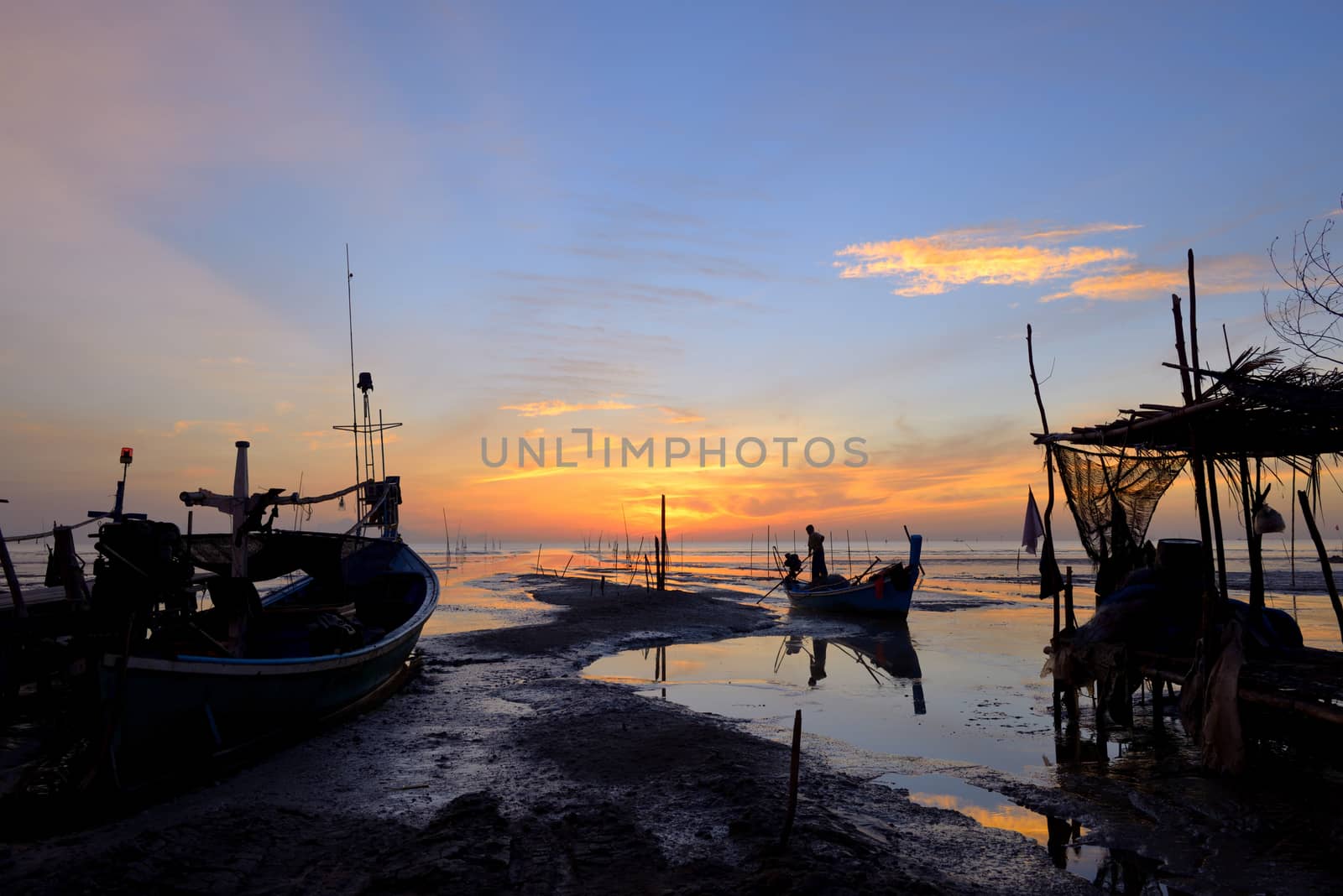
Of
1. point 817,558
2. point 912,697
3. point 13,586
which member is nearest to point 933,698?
point 912,697

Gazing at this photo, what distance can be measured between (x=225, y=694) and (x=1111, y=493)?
12200 millimetres

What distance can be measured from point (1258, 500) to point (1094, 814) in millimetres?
6227

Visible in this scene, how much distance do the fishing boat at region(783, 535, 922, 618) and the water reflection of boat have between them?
49.5 inches

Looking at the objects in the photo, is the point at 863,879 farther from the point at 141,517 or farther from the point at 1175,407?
the point at 141,517

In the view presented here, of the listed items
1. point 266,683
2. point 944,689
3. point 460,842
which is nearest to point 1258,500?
point 944,689

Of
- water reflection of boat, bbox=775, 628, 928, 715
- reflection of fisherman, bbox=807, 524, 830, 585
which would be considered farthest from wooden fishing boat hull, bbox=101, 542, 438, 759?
reflection of fisherman, bbox=807, 524, 830, 585

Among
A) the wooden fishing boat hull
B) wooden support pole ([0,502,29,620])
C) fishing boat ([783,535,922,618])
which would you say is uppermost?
wooden support pole ([0,502,29,620])

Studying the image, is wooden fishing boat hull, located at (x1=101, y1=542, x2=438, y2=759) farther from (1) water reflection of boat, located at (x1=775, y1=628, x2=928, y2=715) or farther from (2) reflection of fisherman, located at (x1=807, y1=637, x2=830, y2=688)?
(1) water reflection of boat, located at (x1=775, y1=628, x2=928, y2=715)

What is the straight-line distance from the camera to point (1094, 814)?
283 inches

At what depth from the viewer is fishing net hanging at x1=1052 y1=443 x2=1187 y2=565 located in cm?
1145

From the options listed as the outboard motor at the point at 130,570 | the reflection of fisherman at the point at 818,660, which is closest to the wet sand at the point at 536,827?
the outboard motor at the point at 130,570

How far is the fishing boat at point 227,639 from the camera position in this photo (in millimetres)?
7305

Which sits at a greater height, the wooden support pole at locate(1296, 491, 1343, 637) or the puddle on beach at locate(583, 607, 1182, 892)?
the wooden support pole at locate(1296, 491, 1343, 637)

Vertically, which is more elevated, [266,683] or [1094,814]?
[266,683]
